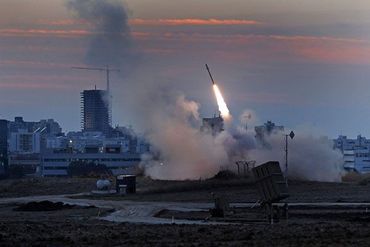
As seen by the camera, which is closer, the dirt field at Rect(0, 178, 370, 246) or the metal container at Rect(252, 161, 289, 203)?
the dirt field at Rect(0, 178, 370, 246)

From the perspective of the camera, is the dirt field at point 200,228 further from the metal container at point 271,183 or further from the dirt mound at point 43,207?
the metal container at point 271,183

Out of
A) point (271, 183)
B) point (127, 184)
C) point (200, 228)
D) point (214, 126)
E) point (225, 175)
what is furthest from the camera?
point (214, 126)

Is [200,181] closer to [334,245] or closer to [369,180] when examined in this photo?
[369,180]

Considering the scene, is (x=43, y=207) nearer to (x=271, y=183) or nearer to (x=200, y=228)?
(x=271, y=183)

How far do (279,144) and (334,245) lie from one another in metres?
79.7

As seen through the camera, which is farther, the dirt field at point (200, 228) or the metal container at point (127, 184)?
the metal container at point (127, 184)

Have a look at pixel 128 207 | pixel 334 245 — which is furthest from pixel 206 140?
pixel 334 245

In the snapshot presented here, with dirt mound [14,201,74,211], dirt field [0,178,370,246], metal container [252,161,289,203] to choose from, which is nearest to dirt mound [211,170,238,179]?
dirt field [0,178,370,246]

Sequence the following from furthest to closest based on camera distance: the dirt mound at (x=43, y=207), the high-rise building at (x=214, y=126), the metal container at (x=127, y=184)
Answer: the high-rise building at (x=214, y=126) < the metal container at (x=127, y=184) < the dirt mound at (x=43, y=207)

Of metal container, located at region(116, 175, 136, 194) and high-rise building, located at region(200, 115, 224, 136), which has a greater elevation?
high-rise building, located at region(200, 115, 224, 136)

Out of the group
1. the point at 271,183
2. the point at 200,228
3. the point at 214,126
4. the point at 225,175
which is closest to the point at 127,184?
the point at 225,175

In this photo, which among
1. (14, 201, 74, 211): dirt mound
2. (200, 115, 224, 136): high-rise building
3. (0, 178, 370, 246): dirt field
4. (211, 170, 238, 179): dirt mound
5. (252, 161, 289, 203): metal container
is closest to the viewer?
(0, 178, 370, 246): dirt field

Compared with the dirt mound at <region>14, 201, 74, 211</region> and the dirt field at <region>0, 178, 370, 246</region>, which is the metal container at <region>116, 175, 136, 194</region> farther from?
the dirt mound at <region>14, 201, 74, 211</region>

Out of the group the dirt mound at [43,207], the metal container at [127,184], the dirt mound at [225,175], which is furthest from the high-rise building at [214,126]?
the dirt mound at [43,207]
